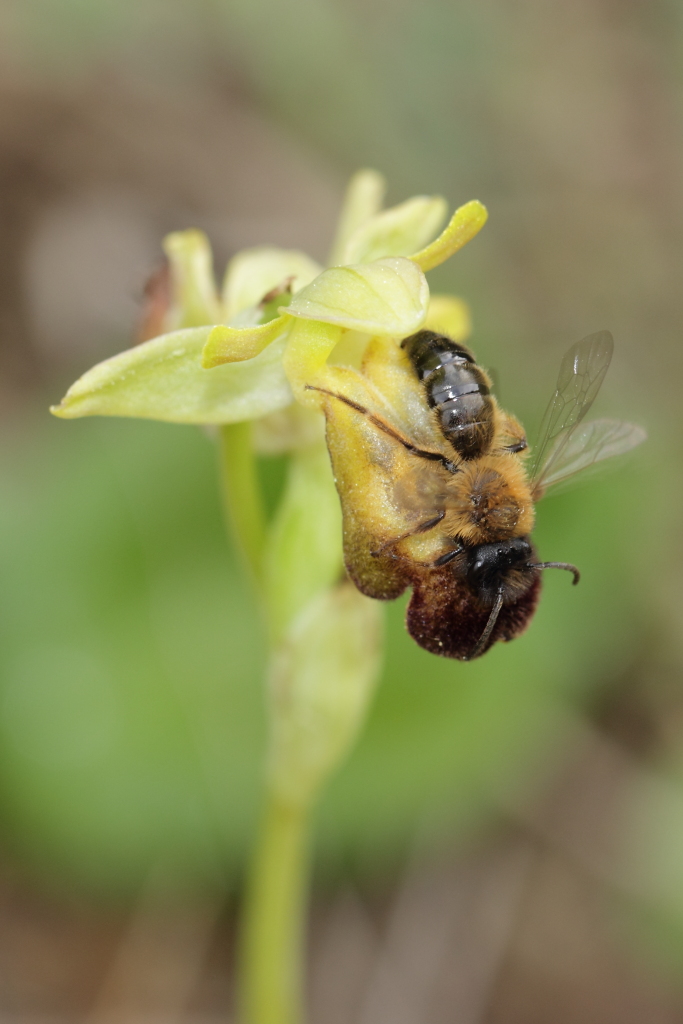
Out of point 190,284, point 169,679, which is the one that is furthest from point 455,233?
point 169,679

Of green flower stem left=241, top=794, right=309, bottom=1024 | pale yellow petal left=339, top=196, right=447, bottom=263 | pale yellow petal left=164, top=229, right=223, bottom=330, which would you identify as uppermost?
pale yellow petal left=339, top=196, right=447, bottom=263

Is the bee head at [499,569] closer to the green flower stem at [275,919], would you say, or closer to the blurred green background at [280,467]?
the blurred green background at [280,467]

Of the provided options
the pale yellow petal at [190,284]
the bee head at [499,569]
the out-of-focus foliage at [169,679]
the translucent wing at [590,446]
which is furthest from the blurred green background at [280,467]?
the pale yellow petal at [190,284]

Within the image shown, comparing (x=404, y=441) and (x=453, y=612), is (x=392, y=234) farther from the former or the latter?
(x=453, y=612)

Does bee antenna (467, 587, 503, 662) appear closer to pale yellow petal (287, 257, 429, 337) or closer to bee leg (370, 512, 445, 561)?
bee leg (370, 512, 445, 561)

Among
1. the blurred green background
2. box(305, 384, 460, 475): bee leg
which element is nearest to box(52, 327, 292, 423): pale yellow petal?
box(305, 384, 460, 475): bee leg

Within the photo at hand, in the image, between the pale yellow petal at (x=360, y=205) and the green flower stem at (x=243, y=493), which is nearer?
the green flower stem at (x=243, y=493)
